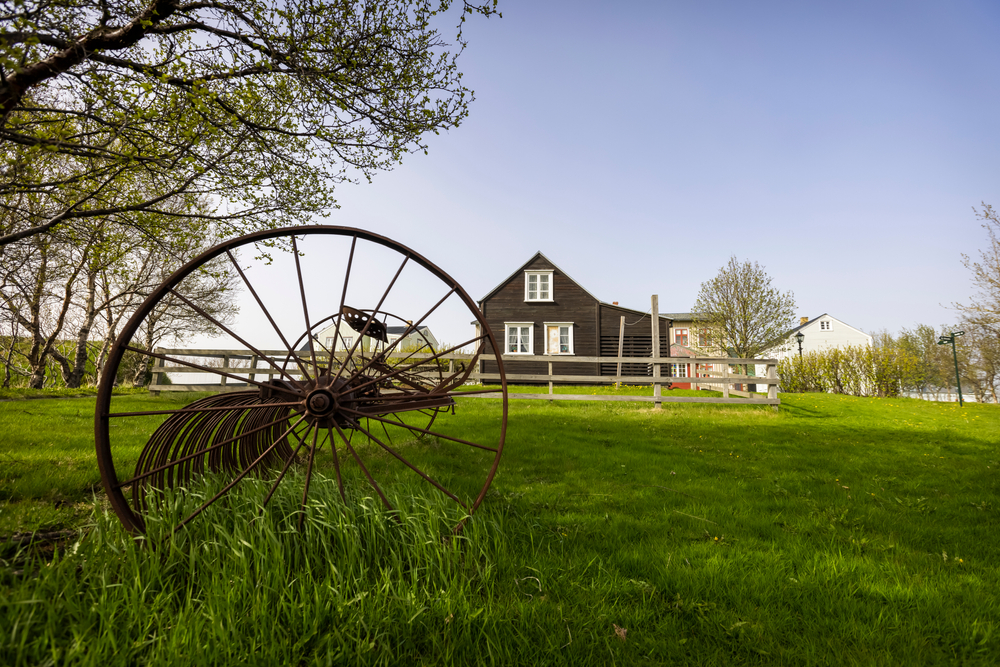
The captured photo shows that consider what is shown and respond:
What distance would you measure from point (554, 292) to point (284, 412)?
70.4ft

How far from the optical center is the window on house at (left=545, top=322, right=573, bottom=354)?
24.0m

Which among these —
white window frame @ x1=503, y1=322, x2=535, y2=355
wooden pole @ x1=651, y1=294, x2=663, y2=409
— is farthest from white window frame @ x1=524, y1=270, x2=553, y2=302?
wooden pole @ x1=651, y1=294, x2=663, y2=409

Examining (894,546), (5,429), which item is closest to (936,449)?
(894,546)

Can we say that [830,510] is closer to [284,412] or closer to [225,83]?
[284,412]

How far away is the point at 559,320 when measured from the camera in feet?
79.3

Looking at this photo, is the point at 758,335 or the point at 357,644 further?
the point at 758,335

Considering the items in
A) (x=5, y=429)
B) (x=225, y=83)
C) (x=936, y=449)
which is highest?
(x=225, y=83)

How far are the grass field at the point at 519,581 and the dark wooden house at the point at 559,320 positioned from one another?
1946 centimetres

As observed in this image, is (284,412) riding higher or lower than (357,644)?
higher

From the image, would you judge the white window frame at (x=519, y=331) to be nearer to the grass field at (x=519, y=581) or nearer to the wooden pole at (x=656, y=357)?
the wooden pole at (x=656, y=357)

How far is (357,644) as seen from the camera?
6.51 feet

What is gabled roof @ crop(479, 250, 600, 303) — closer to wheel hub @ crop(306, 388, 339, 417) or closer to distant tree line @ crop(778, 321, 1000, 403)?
distant tree line @ crop(778, 321, 1000, 403)

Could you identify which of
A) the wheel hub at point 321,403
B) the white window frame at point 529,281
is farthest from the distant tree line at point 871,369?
the wheel hub at point 321,403

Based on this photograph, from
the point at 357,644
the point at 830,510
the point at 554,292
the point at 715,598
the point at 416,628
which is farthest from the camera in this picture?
the point at 554,292
